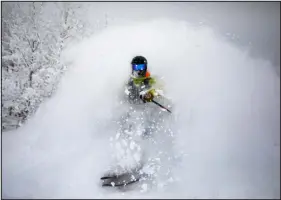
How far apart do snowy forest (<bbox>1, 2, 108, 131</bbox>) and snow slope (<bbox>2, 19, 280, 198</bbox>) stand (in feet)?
0.18

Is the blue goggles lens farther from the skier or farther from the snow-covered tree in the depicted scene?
the snow-covered tree

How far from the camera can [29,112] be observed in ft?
4.83

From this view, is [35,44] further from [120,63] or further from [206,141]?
[206,141]

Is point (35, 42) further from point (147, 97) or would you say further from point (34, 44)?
point (147, 97)

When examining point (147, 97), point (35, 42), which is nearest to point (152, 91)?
point (147, 97)

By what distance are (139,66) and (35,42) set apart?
48cm

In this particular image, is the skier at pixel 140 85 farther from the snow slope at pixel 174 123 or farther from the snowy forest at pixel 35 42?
the snowy forest at pixel 35 42

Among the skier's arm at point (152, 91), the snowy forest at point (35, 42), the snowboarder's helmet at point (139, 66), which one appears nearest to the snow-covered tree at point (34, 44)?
the snowy forest at point (35, 42)

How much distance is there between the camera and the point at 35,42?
1.45m

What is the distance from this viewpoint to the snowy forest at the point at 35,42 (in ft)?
4.73

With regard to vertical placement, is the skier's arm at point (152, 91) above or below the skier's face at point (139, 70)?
below

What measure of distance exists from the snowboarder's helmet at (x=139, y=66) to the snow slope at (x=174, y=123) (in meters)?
0.03

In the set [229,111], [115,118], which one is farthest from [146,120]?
[229,111]

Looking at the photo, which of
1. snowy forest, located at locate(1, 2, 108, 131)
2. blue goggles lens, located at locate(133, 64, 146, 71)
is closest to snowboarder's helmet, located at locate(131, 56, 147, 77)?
blue goggles lens, located at locate(133, 64, 146, 71)
